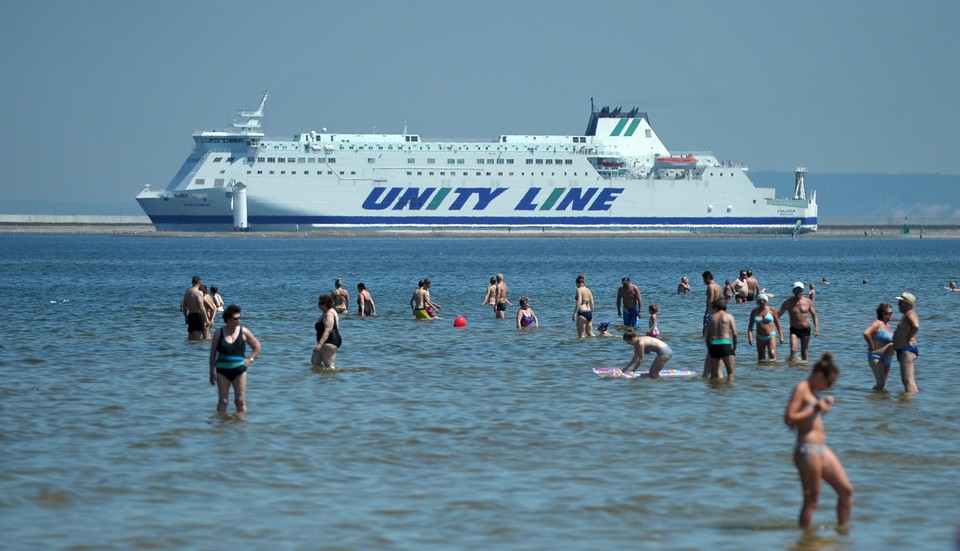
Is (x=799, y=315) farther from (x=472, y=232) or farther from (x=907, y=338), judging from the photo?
(x=472, y=232)

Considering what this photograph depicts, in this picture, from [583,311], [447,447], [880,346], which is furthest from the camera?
[583,311]

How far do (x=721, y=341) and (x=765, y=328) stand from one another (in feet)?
9.81

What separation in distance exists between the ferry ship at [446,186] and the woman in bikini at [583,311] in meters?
94.1

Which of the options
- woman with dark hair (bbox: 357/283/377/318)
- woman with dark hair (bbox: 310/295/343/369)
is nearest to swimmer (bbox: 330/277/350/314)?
woman with dark hair (bbox: 357/283/377/318)

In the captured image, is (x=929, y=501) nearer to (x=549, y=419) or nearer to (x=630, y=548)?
(x=630, y=548)

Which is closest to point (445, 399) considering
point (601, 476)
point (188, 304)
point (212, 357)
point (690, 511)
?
point (212, 357)

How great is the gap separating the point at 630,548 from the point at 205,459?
5230mm

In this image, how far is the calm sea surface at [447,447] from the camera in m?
11.0

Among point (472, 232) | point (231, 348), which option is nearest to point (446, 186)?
point (472, 232)

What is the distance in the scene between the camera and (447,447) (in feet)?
47.8

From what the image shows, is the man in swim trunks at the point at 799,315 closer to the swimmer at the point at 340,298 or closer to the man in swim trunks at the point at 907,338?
the man in swim trunks at the point at 907,338

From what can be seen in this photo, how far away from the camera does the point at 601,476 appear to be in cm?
1299

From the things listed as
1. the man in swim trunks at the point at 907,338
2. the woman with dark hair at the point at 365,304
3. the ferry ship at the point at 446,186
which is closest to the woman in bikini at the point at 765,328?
the man in swim trunks at the point at 907,338

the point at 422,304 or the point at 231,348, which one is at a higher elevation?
the point at 231,348
